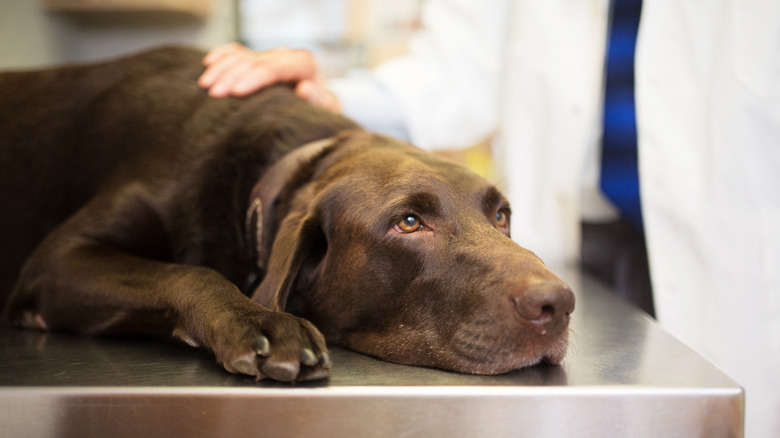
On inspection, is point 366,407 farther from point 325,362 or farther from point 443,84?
point 443,84

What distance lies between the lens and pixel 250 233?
4.52ft

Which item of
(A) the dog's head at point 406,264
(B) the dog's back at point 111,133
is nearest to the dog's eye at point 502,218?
(A) the dog's head at point 406,264

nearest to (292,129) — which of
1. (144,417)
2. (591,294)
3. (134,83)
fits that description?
(134,83)

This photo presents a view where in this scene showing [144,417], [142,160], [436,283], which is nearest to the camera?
[144,417]

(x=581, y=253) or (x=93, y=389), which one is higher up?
(x=93, y=389)

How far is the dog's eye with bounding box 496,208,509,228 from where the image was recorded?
1.31m

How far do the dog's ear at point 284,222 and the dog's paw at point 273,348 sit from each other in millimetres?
158

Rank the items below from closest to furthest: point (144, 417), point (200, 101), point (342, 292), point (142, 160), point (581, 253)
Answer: point (144, 417), point (342, 292), point (142, 160), point (200, 101), point (581, 253)

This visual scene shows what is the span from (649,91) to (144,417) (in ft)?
4.90

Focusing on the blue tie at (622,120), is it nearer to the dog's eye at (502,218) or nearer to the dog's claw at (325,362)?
the dog's eye at (502,218)

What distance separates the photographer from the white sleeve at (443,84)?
7.15 ft

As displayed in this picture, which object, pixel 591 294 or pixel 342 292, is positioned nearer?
pixel 342 292

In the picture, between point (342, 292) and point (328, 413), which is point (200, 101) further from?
point (328, 413)

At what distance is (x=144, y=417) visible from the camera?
2.47 ft
